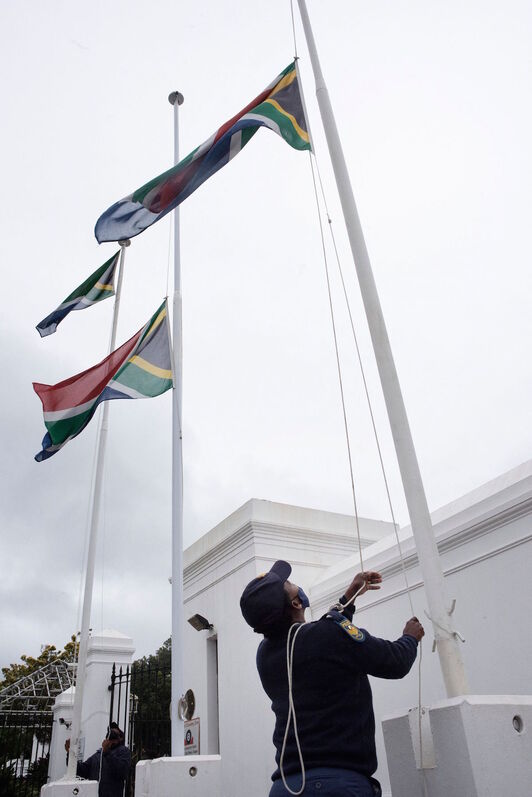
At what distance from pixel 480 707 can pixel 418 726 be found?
390mm

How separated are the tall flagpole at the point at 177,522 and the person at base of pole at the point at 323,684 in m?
3.55

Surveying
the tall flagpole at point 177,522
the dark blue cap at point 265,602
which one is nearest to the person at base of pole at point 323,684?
the dark blue cap at point 265,602

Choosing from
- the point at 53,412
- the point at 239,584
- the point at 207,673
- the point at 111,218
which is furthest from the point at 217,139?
the point at 207,673

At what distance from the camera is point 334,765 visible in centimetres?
227

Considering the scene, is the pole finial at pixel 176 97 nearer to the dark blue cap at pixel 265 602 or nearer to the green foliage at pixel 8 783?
the dark blue cap at pixel 265 602

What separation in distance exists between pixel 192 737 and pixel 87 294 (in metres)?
7.07

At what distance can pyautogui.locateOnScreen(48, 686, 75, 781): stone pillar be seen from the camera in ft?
34.6

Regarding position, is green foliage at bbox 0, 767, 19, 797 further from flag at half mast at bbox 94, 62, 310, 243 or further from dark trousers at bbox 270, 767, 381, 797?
dark trousers at bbox 270, 767, 381, 797

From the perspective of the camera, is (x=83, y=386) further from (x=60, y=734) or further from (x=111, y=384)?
(x=60, y=734)

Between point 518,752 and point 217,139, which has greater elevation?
point 217,139

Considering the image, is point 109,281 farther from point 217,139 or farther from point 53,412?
point 217,139

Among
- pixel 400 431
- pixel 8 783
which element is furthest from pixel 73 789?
pixel 400 431

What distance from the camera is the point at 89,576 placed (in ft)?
27.5

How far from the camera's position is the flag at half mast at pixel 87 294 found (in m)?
8.46
